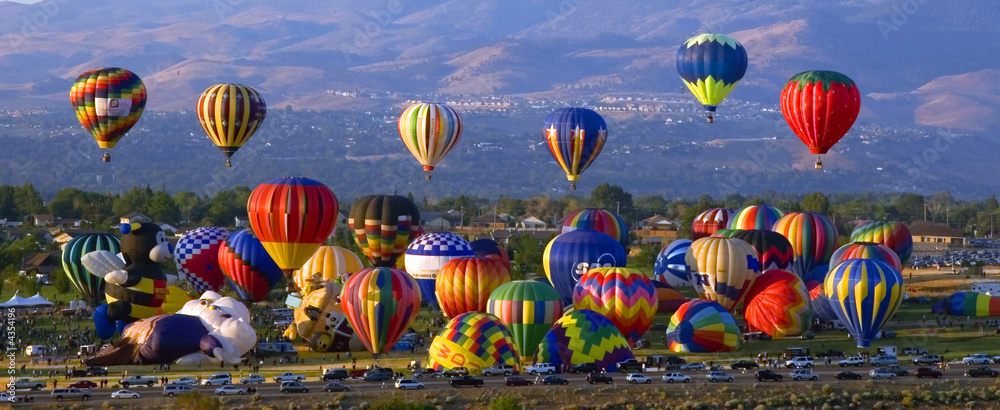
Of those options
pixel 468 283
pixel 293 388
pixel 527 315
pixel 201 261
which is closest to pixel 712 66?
pixel 468 283

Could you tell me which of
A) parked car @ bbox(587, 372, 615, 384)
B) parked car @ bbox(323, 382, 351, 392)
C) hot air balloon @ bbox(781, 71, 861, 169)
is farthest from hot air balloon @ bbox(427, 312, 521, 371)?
hot air balloon @ bbox(781, 71, 861, 169)

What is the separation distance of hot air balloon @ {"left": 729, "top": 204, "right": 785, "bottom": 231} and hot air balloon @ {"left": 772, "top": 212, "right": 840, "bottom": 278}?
217 cm

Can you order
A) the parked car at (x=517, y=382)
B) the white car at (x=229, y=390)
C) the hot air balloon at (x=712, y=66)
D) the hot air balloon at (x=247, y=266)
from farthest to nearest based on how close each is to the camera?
1. the hot air balloon at (x=712, y=66)
2. the hot air balloon at (x=247, y=266)
3. the parked car at (x=517, y=382)
4. the white car at (x=229, y=390)

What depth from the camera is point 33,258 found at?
177 feet

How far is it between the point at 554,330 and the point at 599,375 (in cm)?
234

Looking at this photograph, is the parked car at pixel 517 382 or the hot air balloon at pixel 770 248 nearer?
the parked car at pixel 517 382

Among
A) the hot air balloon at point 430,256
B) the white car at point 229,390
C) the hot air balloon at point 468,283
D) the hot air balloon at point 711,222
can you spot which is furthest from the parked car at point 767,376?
the hot air balloon at point 711,222

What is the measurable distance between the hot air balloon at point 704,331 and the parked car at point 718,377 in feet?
12.8

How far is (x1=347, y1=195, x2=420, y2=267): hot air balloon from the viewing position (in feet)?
136

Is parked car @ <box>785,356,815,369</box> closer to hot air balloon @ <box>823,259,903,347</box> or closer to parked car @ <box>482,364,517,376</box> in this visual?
hot air balloon @ <box>823,259,903,347</box>

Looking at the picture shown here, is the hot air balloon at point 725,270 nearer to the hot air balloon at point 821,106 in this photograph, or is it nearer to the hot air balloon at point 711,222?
the hot air balloon at point 821,106

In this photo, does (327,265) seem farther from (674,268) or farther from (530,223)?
(530,223)

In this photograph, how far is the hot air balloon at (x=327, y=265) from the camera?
3825 centimetres

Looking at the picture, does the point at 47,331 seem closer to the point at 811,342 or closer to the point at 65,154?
the point at 811,342
